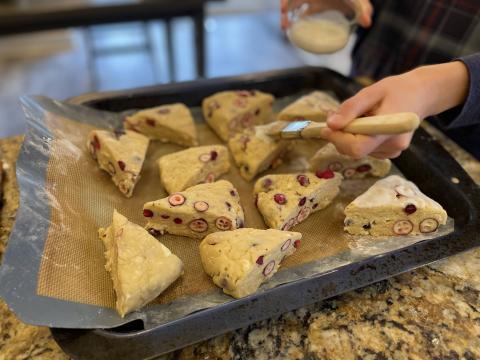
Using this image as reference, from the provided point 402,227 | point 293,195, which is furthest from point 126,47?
point 402,227

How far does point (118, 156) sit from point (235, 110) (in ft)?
2.02

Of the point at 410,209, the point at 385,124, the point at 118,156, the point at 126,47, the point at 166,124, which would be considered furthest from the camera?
the point at 126,47

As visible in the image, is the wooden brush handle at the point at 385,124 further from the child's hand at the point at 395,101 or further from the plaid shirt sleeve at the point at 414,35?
the plaid shirt sleeve at the point at 414,35

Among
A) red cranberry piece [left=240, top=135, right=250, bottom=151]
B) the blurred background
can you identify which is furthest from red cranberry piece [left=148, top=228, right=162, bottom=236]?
the blurred background

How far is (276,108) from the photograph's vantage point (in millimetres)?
2119

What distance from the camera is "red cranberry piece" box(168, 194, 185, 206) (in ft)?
4.66

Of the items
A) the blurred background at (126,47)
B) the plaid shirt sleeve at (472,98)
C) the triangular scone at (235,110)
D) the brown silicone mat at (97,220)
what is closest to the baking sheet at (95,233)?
the brown silicone mat at (97,220)

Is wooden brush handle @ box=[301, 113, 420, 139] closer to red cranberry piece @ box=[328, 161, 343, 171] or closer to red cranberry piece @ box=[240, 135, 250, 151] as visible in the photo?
red cranberry piece @ box=[328, 161, 343, 171]

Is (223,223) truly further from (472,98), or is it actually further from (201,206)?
(472,98)

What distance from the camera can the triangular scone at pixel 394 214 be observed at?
4.49 feet

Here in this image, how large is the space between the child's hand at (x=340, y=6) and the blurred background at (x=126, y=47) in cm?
103

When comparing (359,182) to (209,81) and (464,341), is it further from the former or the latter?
(209,81)

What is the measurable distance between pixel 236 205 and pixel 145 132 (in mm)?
694

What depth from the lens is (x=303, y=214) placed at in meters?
1.53
